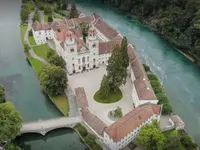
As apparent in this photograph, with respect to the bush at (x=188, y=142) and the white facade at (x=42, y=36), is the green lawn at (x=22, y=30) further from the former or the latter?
the bush at (x=188, y=142)

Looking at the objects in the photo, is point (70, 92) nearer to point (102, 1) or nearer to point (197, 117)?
point (197, 117)

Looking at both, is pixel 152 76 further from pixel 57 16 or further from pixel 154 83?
pixel 57 16

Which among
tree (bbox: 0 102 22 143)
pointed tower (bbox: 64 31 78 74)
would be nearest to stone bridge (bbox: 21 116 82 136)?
tree (bbox: 0 102 22 143)

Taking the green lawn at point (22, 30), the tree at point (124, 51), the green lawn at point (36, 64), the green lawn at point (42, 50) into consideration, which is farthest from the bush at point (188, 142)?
the green lawn at point (22, 30)

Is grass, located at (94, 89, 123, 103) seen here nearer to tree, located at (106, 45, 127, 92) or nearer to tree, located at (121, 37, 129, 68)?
tree, located at (106, 45, 127, 92)

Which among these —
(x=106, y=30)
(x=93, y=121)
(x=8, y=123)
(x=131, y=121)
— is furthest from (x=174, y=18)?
(x=8, y=123)

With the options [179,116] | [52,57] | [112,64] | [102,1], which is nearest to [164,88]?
[179,116]
